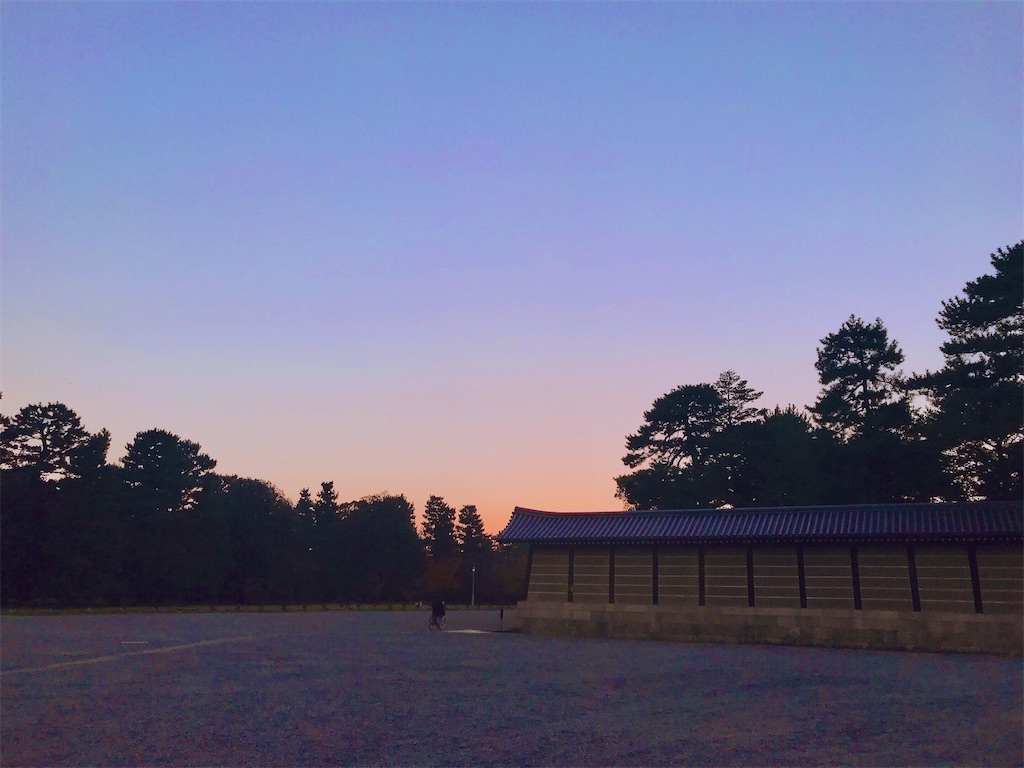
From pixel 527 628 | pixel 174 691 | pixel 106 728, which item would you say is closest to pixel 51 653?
pixel 174 691

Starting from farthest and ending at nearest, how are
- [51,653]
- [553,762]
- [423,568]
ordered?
[423,568], [51,653], [553,762]

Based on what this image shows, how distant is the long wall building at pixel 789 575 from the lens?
25.8 meters

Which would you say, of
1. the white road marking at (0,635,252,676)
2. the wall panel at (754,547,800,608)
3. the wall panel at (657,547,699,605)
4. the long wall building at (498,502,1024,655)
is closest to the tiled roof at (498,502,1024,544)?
the long wall building at (498,502,1024,655)

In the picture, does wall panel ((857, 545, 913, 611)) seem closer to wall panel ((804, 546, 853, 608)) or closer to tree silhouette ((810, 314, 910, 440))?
wall panel ((804, 546, 853, 608))

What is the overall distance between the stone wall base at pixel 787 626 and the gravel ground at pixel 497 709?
248 centimetres

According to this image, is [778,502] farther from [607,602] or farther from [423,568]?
[423,568]

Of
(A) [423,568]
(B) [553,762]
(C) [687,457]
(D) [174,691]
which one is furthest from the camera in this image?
(A) [423,568]

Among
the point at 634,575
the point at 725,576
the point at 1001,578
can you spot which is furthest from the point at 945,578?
the point at 634,575

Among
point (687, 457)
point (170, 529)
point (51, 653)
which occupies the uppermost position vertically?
point (687, 457)

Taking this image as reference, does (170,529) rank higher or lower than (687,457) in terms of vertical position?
lower

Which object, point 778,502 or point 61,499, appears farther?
point 61,499

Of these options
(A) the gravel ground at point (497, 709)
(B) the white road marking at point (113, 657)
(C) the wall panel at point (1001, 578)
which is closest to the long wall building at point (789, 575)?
(C) the wall panel at point (1001, 578)

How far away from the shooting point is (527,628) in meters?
33.0

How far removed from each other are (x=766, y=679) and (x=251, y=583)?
6615cm
